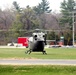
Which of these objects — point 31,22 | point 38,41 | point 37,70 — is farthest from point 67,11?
point 37,70

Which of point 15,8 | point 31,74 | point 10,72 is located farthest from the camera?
point 15,8

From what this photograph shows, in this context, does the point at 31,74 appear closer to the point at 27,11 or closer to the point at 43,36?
the point at 43,36

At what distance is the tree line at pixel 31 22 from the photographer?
103 meters

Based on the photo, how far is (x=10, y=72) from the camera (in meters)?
16.7

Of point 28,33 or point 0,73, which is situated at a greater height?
point 0,73

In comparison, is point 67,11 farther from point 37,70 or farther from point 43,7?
point 37,70

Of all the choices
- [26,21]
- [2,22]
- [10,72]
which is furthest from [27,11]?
[10,72]

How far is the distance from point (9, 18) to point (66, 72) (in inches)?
3905

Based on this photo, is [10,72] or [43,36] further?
[43,36]

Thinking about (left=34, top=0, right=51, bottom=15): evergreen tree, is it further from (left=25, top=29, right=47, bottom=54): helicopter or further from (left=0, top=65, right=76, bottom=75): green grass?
(left=0, top=65, right=76, bottom=75): green grass

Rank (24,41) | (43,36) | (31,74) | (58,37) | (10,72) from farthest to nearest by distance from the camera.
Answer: (58,37), (24,41), (43,36), (10,72), (31,74)

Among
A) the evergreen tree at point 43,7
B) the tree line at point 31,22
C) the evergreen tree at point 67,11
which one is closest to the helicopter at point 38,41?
the tree line at point 31,22

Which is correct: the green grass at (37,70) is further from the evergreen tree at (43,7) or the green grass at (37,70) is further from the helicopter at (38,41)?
the evergreen tree at (43,7)

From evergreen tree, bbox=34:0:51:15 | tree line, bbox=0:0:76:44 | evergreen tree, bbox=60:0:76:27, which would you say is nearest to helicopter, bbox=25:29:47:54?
tree line, bbox=0:0:76:44
